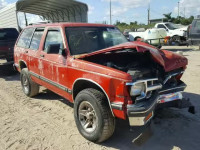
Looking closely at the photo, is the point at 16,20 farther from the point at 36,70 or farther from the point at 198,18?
the point at 198,18

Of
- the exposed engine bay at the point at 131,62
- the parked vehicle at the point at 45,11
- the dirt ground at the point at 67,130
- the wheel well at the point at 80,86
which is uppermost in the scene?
the parked vehicle at the point at 45,11

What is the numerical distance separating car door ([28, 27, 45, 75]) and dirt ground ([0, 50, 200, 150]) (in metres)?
0.95

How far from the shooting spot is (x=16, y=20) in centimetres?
1221

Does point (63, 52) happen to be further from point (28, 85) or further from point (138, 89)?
point (28, 85)

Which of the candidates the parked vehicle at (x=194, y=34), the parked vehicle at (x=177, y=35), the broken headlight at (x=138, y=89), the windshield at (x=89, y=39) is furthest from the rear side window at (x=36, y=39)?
the parked vehicle at (x=177, y=35)

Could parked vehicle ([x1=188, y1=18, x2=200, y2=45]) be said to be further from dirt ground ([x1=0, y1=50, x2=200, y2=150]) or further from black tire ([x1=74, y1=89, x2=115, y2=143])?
black tire ([x1=74, y1=89, x2=115, y2=143])

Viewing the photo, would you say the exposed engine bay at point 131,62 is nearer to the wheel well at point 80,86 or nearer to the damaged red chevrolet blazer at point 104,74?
the damaged red chevrolet blazer at point 104,74

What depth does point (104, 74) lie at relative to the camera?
2865 mm

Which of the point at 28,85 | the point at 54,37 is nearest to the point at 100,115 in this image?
the point at 54,37

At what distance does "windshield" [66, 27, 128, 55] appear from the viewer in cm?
Answer: 380

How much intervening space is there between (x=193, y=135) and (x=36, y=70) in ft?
12.0

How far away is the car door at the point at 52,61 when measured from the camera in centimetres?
376

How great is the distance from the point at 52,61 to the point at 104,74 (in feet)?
5.11

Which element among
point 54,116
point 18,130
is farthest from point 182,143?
point 18,130
